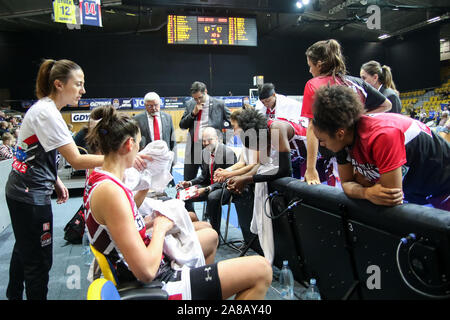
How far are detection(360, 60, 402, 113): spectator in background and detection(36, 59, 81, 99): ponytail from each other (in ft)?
9.78

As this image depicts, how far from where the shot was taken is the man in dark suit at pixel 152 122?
4047 millimetres

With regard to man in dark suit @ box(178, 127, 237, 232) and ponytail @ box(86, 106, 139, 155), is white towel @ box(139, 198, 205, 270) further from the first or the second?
man in dark suit @ box(178, 127, 237, 232)

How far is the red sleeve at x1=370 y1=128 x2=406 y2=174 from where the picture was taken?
1.39 m

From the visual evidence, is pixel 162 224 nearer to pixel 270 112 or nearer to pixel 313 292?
pixel 313 292

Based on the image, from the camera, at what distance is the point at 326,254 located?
1.99 meters

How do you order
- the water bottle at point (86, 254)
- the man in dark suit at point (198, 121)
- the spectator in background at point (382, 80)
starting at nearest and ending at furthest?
the water bottle at point (86, 254) → the spectator in background at point (382, 80) → the man in dark suit at point (198, 121)

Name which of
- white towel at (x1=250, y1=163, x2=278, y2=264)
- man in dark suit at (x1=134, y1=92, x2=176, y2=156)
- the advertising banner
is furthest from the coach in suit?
the advertising banner

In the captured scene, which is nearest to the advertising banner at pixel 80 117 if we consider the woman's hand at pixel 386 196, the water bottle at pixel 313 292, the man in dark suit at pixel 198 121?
the man in dark suit at pixel 198 121

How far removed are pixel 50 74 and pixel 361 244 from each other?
6.45 feet

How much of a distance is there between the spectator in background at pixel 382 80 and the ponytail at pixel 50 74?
9.78 feet

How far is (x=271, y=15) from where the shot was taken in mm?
14648

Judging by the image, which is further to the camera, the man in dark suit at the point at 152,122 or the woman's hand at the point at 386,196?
the man in dark suit at the point at 152,122

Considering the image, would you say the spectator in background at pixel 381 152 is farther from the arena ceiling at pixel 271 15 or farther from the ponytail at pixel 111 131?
the arena ceiling at pixel 271 15
